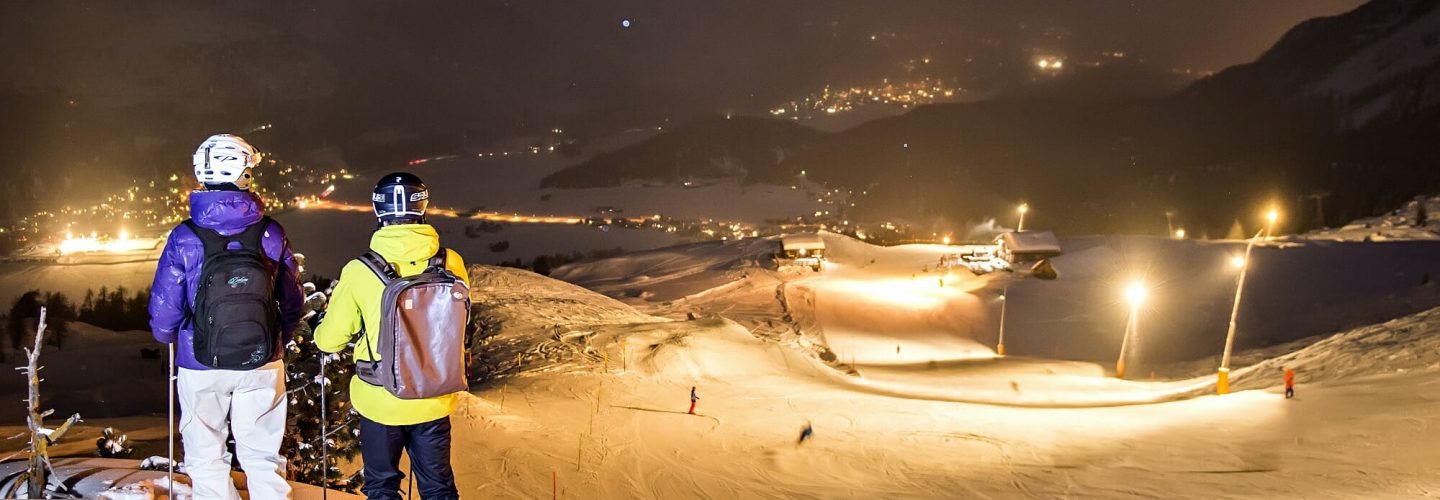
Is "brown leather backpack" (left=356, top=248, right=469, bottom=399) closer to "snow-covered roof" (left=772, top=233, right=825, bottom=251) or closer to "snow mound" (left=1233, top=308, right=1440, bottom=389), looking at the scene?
"snow mound" (left=1233, top=308, right=1440, bottom=389)

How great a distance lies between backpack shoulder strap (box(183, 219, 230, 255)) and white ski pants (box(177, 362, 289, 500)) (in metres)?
0.67

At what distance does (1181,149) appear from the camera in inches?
5413

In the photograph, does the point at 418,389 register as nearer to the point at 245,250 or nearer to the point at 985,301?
the point at 245,250

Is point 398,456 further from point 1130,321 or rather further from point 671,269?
point 671,269

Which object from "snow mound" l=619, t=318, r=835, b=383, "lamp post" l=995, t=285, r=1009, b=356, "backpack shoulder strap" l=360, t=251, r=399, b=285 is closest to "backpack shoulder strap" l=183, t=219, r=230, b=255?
"backpack shoulder strap" l=360, t=251, r=399, b=285

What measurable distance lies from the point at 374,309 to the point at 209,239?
101 centimetres

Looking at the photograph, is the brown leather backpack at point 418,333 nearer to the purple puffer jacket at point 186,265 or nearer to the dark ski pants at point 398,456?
the dark ski pants at point 398,456

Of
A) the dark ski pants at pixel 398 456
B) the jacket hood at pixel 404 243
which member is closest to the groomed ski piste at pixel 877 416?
the dark ski pants at pixel 398 456

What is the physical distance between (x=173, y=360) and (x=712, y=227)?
313 ft

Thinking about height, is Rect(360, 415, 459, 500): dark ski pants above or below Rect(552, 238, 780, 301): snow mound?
above

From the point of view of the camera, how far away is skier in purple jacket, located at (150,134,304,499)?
4.37 meters

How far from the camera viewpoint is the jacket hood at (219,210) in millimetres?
4371

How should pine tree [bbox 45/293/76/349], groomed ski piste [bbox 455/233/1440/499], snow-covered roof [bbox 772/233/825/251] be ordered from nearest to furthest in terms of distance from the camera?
groomed ski piste [bbox 455/233/1440/499]
pine tree [bbox 45/293/76/349]
snow-covered roof [bbox 772/233/825/251]

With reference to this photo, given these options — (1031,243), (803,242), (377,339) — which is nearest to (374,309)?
(377,339)
